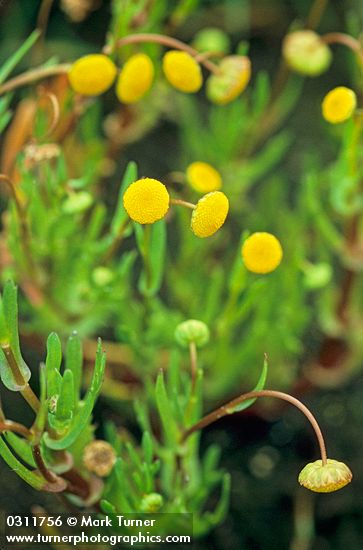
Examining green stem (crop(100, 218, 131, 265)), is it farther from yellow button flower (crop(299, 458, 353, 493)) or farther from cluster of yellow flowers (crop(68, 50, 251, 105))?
yellow button flower (crop(299, 458, 353, 493))

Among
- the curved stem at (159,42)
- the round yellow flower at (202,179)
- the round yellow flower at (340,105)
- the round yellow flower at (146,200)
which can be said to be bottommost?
the round yellow flower at (202,179)

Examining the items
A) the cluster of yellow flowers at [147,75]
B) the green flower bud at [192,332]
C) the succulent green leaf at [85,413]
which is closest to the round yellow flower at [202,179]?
the cluster of yellow flowers at [147,75]

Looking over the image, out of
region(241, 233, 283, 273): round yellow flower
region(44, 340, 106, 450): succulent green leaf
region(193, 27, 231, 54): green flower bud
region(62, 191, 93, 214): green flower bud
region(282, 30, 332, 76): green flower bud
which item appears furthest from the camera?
region(193, 27, 231, 54): green flower bud

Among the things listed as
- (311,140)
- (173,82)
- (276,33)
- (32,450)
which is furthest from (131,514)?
(276,33)

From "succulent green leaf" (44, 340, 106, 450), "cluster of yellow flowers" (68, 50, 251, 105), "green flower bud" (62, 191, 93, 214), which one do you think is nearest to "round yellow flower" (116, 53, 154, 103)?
"cluster of yellow flowers" (68, 50, 251, 105)

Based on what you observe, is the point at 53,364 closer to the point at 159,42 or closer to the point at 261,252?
the point at 261,252

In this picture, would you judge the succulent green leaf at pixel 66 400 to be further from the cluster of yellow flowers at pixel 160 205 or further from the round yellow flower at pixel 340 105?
the round yellow flower at pixel 340 105
